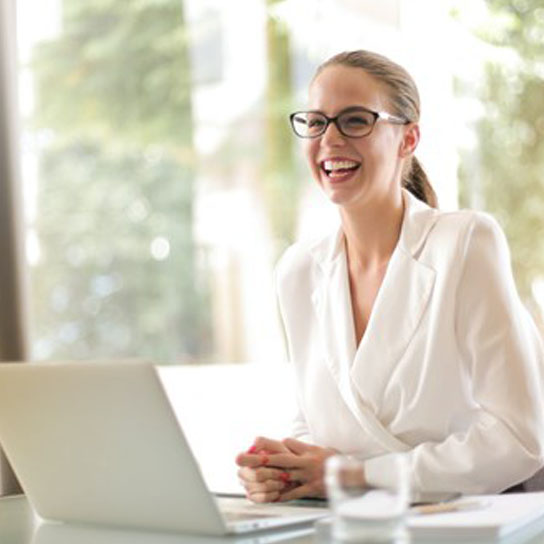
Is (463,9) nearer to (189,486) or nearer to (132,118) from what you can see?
(132,118)

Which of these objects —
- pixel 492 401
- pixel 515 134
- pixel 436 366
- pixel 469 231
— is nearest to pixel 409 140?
pixel 469 231

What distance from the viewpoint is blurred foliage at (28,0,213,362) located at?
8648 mm

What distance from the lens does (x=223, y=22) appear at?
8.37 m

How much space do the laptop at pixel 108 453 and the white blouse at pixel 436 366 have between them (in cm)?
40

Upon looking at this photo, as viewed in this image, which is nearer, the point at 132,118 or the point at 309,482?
the point at 309,482

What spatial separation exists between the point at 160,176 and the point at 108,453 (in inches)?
280

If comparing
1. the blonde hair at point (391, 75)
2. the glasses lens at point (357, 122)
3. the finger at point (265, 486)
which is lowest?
the finger at point (265, 486)

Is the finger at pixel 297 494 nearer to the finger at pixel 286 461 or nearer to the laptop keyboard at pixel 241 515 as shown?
the finger at pixel 286 461

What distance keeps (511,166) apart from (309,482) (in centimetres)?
429

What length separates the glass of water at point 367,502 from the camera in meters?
1.32

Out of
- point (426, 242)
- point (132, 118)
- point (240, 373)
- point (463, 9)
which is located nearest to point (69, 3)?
point (132, 118)

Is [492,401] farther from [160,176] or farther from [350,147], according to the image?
[160,176]

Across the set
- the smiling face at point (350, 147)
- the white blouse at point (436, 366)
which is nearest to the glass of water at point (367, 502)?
the white blouse at point (436, 366)

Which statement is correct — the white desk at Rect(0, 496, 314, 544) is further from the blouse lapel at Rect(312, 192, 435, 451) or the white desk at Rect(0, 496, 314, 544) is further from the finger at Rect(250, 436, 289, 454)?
the blouse lapel at Rect(312, 192, 435, 451)
